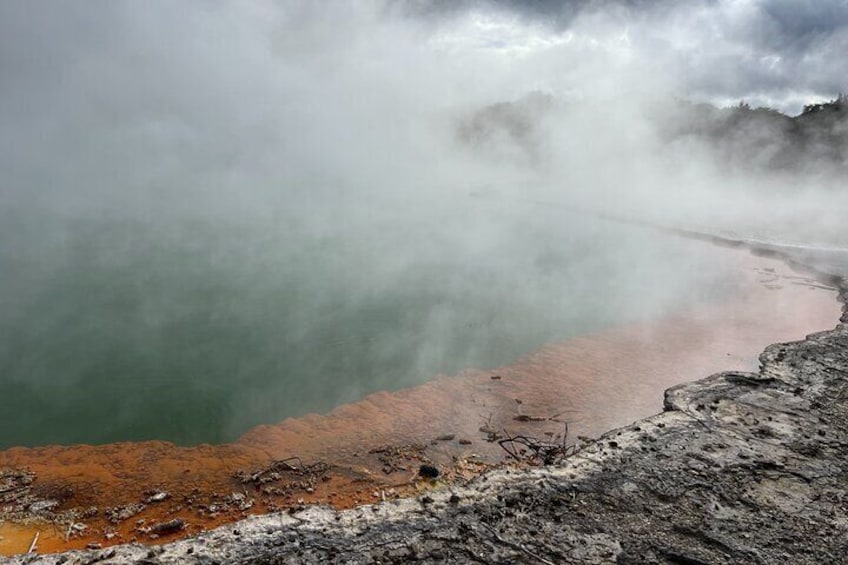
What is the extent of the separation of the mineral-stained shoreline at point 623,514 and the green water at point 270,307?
7.74 feet

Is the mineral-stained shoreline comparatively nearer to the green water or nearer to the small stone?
the small stone

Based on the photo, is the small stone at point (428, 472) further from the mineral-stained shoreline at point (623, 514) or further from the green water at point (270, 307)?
the green water at point (270, 307)

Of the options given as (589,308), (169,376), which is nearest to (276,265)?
(169,376)

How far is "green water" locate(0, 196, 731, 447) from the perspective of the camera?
5.62 meters

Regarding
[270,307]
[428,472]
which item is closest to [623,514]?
[428,472]

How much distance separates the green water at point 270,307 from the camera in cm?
562

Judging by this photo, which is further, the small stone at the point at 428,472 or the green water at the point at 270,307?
the green water at the point at 270,307

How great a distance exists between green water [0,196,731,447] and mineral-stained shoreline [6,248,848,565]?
236cm

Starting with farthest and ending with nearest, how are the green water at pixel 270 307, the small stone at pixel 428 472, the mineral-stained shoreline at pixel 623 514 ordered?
the green water at pixel 270 307, the small stone at pixel 428 472, the mineral-stained shoreline at pixel 623 514

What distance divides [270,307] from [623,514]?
20.5ft

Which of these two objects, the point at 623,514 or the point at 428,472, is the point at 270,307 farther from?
the point at 623,514

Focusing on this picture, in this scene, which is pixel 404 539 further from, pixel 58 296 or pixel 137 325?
pixel 58 296

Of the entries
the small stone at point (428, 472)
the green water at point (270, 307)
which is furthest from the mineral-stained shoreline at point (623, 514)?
the green water at point (270, 307)

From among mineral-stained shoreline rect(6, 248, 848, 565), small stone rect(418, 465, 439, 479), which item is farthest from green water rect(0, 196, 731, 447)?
mineral-stained shoreline rect(6, 248, 848, 565)
